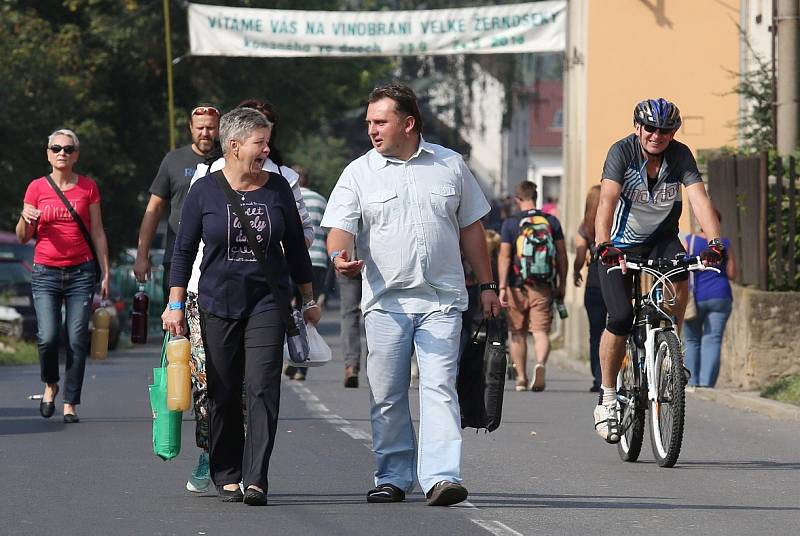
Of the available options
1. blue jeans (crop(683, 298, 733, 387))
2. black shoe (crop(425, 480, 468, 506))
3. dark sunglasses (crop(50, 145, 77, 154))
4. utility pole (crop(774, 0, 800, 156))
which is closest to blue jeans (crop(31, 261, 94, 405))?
dark sunglasses (crop(50, 145, 77, 154))

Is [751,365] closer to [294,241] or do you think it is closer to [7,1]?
[294,241]

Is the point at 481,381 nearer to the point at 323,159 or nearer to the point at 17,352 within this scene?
the point at 17,352

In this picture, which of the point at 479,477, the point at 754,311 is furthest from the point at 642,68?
the point at 479,477

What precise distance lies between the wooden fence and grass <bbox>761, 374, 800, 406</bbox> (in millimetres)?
1019

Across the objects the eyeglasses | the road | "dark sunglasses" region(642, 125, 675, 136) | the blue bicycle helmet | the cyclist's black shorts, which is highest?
the eyeglasses

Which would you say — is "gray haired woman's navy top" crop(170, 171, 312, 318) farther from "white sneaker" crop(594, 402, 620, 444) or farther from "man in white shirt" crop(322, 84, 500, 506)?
"white sneaker" crop(594, 402, 620, 444)

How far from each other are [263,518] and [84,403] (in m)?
6.66

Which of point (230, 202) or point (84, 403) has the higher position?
point (230, 202)

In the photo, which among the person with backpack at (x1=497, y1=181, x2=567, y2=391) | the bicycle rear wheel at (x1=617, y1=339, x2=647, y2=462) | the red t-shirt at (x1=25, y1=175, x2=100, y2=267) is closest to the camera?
the bicycle rear wheel at (x1=617, y1=339, x2=647, y2=462)

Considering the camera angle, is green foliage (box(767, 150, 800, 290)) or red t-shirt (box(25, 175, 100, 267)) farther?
green foliage (box(767, 150, 800, 290))

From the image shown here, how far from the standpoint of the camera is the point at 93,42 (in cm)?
3853

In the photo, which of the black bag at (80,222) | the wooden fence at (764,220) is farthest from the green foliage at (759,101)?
the black bag at (80,222)

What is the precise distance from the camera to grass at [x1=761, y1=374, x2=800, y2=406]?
1455cm

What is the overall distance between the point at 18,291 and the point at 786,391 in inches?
484
